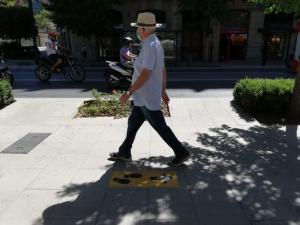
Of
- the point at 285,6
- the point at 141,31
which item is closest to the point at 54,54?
the point at 285,6

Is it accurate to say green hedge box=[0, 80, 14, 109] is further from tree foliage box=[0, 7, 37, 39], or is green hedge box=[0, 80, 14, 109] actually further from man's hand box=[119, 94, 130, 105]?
tree foliage box=[0, 7, 37, 39]

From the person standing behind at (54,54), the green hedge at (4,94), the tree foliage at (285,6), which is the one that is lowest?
the green hedge at (4,94)

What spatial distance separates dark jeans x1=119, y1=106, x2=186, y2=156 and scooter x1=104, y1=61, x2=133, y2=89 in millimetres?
7345

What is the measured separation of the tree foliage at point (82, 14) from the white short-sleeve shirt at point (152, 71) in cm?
1629

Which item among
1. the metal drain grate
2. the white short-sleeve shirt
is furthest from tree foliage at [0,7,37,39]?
the white short-sleeve shirt

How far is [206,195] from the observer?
390 centimetres

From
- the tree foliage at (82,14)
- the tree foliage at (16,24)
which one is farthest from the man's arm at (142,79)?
the tree foliage at (16,24)

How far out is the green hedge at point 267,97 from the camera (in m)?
7.38

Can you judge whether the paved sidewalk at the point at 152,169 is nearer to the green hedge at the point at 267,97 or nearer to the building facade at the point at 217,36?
the green hedge at the point at 267,97

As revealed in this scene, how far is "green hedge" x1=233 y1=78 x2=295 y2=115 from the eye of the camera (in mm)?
7383

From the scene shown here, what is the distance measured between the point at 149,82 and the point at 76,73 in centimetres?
1000

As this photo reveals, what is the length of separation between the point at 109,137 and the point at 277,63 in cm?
1982

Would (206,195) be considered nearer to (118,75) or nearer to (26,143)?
(26,143)

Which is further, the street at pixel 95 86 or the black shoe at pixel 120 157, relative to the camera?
the street at pixel 95 86
